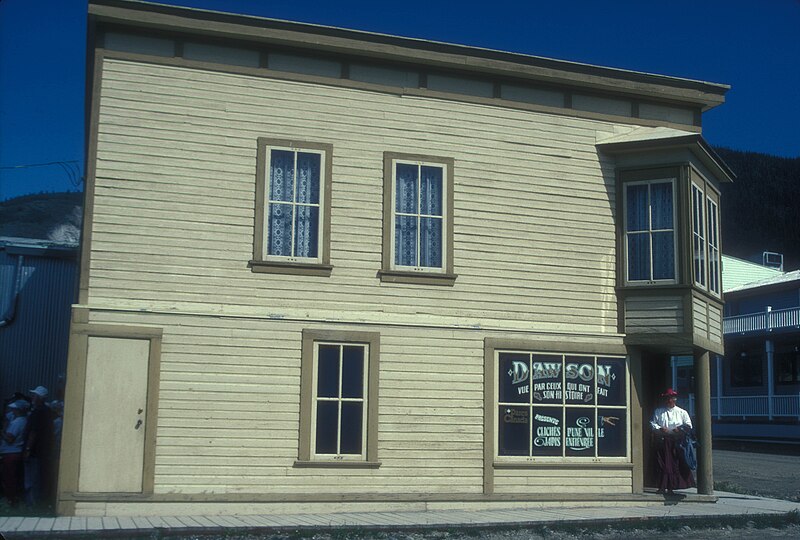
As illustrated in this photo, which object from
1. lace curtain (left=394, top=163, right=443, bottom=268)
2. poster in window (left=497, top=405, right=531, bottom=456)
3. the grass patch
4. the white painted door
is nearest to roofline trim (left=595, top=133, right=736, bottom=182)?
lace curtain (left=394, top=163, right=443, bottom=268)

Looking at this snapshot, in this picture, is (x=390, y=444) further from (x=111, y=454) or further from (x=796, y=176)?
(x=796, y=176)

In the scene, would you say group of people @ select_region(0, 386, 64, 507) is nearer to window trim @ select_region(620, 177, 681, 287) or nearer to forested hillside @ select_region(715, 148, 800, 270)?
window trim @ select_region(620, 177, 681, 287)

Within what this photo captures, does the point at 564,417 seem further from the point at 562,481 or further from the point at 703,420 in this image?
the point at 703,420

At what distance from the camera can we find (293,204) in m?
14.5

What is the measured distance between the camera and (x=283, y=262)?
14.2 m

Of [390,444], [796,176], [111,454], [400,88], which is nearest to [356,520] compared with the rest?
[390,444]

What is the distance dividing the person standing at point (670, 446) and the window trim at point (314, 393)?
16.0 feet

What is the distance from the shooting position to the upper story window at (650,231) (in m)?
15.8

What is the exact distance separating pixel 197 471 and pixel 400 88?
657 cm

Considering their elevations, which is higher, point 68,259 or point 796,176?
point 796,176

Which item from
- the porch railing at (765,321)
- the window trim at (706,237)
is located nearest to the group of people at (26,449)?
the window trim at (706,237)

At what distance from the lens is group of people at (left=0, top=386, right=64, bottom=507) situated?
14289mm

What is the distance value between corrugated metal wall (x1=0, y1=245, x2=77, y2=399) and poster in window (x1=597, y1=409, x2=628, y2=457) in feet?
36.3

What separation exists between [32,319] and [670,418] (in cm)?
1299
